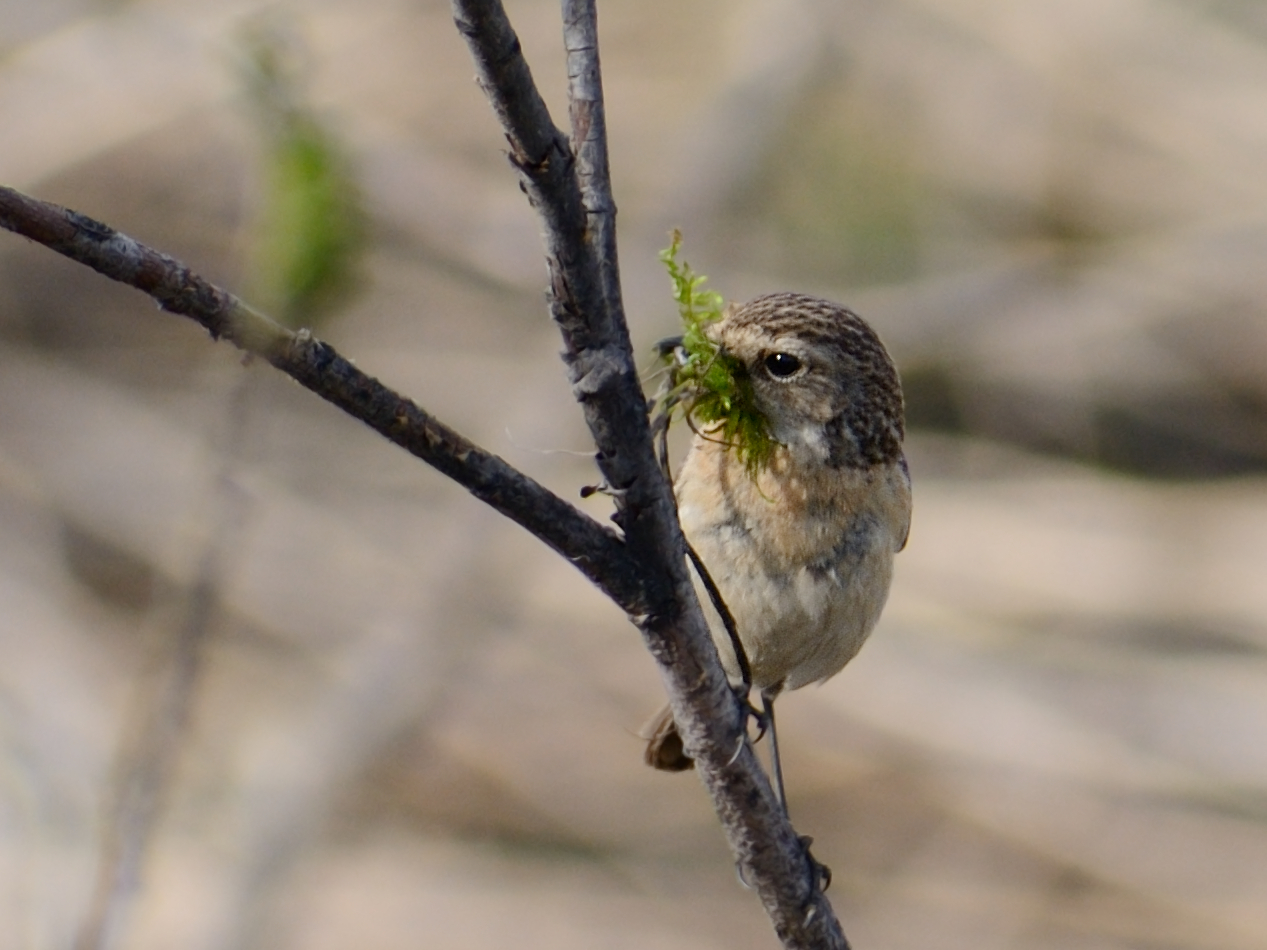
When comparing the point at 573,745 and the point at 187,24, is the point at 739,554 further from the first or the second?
the point at 187,24

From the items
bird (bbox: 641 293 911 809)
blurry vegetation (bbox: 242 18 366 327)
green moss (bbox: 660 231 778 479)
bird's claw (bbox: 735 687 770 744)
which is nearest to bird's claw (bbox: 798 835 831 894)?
Answer: bird's claw (bbox: 735 687 770 744)

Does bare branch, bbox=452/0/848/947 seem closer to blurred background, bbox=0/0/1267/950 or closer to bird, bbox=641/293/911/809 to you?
bird, bbox=641/293/911/809

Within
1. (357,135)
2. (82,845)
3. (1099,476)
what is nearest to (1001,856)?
(1099,476)

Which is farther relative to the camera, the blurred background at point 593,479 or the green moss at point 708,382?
the blurred background at point 593,479

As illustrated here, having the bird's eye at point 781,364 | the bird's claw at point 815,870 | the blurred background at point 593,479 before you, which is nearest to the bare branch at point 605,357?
the bird's claw at point 815,870

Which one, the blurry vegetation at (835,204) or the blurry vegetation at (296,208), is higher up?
the blurry vegetation at (835,204)

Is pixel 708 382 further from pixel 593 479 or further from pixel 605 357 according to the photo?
pixel 593 479

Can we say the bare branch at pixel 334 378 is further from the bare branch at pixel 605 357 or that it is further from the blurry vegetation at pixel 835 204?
the blurry vegetation at pixel 835 204

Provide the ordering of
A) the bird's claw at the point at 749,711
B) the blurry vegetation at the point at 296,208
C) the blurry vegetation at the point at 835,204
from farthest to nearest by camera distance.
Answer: the blurry vegetation at the point at 835,204 < the blurry vegetation at the point at 296,208 < the bird's claw at the point at 749,711
